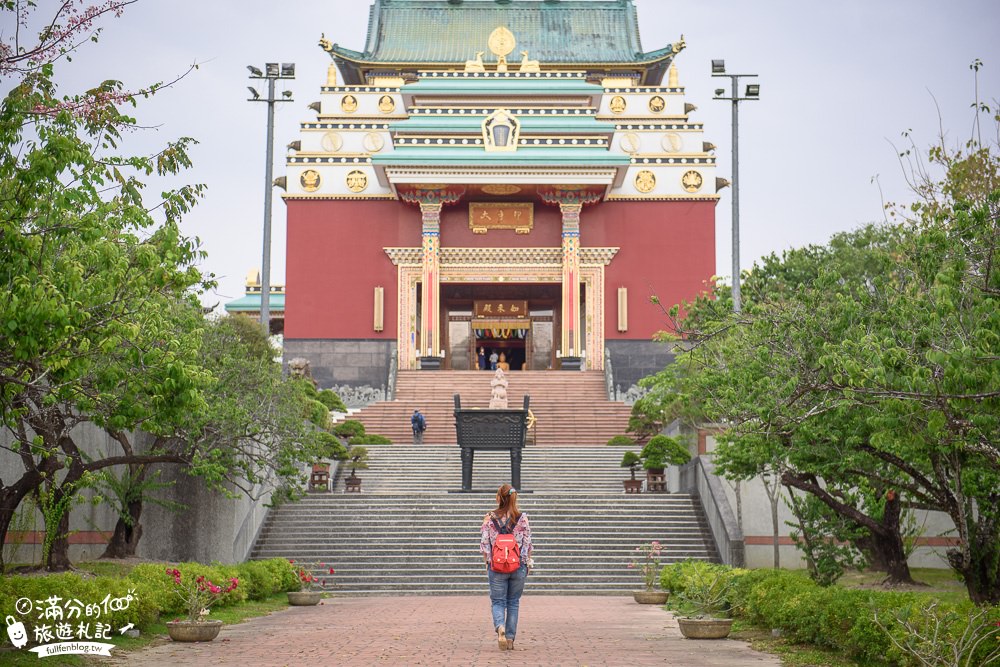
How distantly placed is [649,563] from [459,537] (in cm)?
382

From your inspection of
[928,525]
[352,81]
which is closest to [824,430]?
[928,525]

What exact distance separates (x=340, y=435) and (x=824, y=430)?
18.1m

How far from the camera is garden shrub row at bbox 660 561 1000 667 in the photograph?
30.2 feet

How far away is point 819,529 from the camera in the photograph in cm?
1542

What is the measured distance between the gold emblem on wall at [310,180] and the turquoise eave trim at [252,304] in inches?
326

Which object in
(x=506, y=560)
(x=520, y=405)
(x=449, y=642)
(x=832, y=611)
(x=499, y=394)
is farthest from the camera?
(x=520, y=405)

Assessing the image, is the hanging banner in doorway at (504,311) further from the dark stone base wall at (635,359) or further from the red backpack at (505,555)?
the red backpack at (505,555)

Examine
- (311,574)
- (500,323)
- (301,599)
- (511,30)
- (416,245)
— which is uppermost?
(511,30)

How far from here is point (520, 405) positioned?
113ft

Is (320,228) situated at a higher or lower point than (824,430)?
higher

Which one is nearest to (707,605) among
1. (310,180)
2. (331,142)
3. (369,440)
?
(369,440)

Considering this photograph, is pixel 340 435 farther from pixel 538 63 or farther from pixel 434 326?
pixel 538 63

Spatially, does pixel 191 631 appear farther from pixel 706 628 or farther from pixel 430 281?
pixel 430 281

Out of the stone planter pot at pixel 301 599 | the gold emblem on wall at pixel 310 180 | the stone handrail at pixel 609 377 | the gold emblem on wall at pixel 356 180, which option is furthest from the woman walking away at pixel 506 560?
the gold emblem on wall at pixel 310 180
